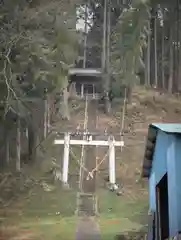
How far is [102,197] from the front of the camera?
→ 8078 millimetres

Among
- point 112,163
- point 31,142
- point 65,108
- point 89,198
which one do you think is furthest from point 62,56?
point 89,198

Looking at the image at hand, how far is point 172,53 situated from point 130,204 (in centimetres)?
676

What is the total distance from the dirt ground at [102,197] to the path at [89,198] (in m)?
0.06

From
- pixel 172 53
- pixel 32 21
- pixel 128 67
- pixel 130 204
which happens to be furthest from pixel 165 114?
pixel 32 21

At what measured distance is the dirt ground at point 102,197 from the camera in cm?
668

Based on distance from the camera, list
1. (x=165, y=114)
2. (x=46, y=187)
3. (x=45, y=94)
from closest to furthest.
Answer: (x=46, y=187) → (x=45, y=94) → (x=165, y=114)

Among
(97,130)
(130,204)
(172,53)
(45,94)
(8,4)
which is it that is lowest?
(130,204)

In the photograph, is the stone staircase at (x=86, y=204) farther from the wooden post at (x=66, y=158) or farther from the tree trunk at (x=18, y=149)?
the tree trunk at (x=18, y=149)

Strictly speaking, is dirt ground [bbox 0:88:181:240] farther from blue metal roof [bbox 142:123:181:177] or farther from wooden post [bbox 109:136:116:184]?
blue metal roof [bbox 142:123:181:177]

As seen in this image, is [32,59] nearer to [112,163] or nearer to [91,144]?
[91,144]

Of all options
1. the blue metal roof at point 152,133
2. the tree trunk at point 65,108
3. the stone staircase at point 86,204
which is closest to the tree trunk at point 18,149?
the stone staircase at point 86,204

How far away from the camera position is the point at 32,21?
7.95 metres

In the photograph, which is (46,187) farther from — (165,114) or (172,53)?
(172,53)

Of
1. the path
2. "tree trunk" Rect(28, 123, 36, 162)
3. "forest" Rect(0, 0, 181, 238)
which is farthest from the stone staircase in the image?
"tree trunk" Rect(28, 123, 36, 162)
